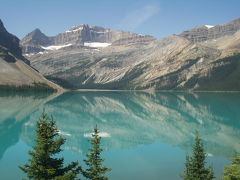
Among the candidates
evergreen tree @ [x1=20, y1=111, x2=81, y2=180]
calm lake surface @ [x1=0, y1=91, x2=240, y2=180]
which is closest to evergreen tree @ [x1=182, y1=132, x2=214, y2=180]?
evergreen tree @ [x1=20, y1=111, x2=81, y2=180]

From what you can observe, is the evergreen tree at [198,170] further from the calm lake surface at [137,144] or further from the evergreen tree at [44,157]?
the calm lake surface at [137,144]

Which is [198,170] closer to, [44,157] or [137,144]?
[44,157]

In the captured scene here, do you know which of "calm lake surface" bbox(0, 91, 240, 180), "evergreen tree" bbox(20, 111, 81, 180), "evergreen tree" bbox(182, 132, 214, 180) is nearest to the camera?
"evergreen tree" bbox(20, 111, 81, 180)

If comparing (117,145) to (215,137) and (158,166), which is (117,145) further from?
(215,137)

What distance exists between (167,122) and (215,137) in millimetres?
28797

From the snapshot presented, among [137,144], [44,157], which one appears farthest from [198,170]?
[137,144]

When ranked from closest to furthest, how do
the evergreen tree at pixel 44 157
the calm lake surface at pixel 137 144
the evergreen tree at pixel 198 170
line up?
1. the evergreen tree at pixel 44 157
2. the evergreen tree at pixel 198 170
3. the calm lake surface at pixel 137 144

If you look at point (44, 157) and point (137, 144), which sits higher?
point (44, 157)

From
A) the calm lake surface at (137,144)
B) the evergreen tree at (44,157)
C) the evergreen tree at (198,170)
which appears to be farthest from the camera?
the calm lake surface at (137,144)

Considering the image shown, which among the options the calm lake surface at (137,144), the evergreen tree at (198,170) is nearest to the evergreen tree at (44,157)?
the evergreen tree at (198,170)

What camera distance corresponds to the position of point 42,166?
69.7 ft

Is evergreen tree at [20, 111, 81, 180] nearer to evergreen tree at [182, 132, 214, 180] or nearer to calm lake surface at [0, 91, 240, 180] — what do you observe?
evergreen tree at [182, 132, 214, 180]

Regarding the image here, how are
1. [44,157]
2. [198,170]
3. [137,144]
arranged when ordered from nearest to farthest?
[44,157] → [198,170] → [137,144]

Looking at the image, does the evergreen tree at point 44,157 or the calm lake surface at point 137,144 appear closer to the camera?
the evergreen tree at point 44,157
